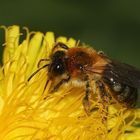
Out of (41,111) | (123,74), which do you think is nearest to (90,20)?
(41,111)

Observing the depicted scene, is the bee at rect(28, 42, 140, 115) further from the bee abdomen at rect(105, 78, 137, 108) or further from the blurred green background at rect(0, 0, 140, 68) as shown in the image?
the blurred green background at rect(0, 0, 140, 68)

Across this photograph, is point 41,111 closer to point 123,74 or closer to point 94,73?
point 94,73

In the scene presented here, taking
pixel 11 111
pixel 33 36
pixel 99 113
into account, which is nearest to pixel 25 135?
pixel 11 111

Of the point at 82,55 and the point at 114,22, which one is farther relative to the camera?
the point at 114,22

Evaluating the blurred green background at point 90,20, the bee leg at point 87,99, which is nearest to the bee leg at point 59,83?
the bee leg at point 87,99

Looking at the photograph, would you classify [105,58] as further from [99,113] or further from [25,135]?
[25,135]

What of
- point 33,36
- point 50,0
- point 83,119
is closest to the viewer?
point 83,119

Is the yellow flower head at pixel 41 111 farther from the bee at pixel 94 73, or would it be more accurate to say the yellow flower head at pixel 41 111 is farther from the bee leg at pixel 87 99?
the bee at pixel 94 73
